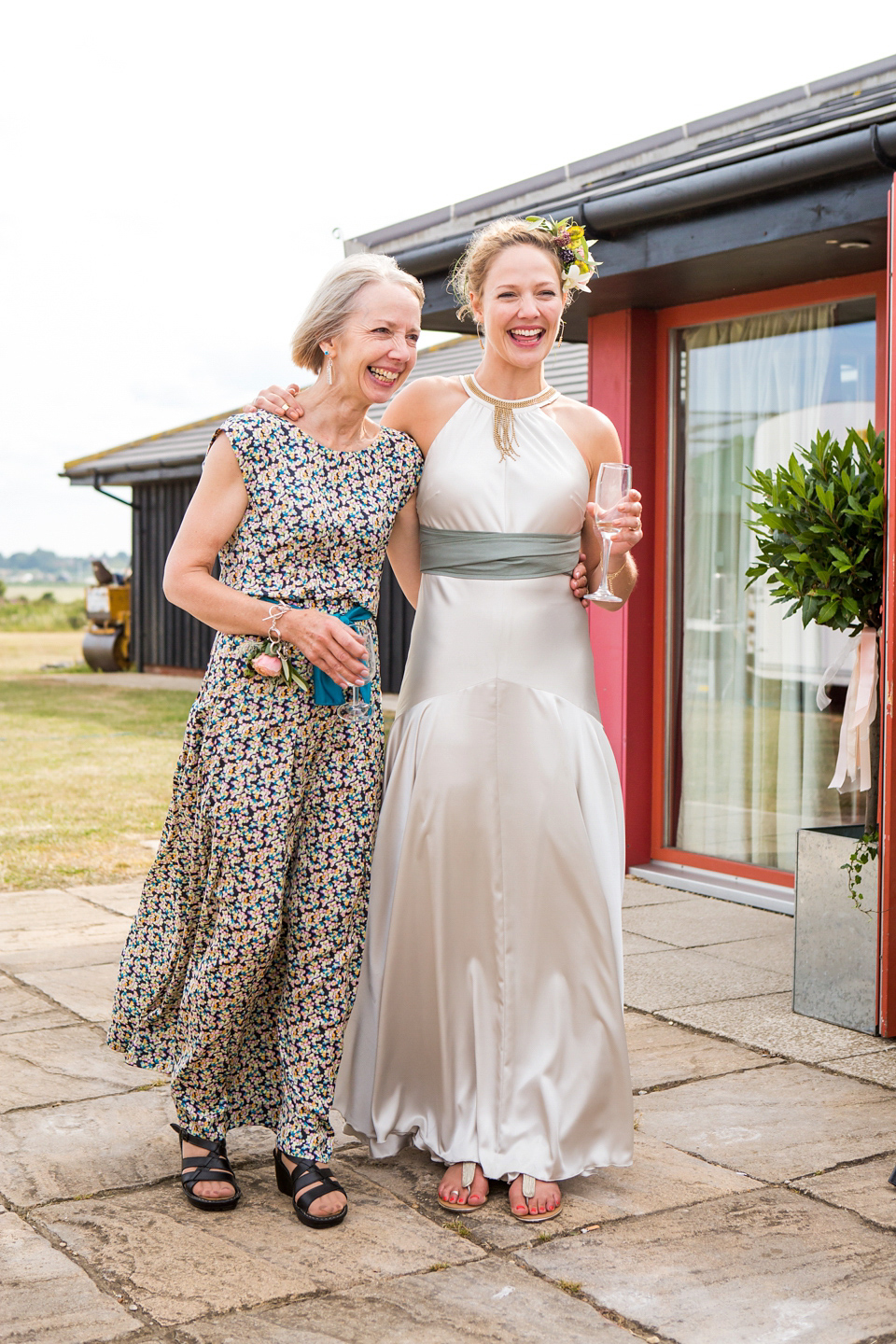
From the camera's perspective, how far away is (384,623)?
1578 cm

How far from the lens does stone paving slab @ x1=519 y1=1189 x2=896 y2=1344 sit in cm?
216

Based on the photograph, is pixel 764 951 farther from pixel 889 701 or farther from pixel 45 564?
pixel 45 564

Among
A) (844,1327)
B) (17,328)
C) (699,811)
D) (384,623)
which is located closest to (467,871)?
(844,1327)

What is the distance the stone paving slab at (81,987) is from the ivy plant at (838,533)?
2.42 meters

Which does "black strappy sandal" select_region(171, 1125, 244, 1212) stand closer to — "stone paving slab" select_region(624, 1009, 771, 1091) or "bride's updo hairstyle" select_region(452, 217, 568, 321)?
"stone paving slab" select_region(624, 1009, 771, 1091)

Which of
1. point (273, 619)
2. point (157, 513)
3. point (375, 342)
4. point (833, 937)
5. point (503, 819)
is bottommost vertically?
point (833, 937)

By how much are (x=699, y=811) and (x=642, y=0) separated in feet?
14.7

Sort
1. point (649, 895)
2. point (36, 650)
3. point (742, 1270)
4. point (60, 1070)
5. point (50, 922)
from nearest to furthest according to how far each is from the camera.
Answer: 1. point (742, 1270)
2. point (60, 1070)
3. point (50, 922)
4. point (649, 895)
5. point (36, 650)

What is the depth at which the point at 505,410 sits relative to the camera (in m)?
2.86

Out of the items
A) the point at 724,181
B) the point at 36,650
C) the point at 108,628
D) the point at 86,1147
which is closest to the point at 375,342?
the point at 86,1147

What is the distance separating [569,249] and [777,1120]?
2149 millimetres

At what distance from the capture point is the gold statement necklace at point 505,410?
2.81 metres

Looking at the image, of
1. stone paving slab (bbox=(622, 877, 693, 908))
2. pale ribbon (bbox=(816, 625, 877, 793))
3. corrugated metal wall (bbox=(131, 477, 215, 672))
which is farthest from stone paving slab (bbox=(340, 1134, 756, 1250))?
corrugated metal wall (bbox=(131, 477, 215, 672))

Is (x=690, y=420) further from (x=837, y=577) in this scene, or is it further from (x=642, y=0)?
(x=642, y=0)
